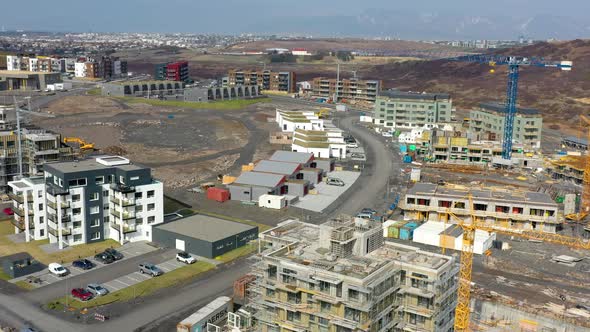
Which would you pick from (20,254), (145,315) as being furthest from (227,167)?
(145,315)

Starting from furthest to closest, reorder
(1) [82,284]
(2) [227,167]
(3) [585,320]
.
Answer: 1. (2) [227,167]
2. (1) [82,284]
3. (3) [585,320]

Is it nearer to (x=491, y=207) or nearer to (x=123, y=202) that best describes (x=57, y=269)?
(x=123, y=202)

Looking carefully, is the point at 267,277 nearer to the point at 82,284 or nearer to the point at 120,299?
the point at 120,299

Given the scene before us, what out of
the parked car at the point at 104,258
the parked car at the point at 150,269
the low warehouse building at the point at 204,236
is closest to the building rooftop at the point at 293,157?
the low warehouse building at the point at 204,236

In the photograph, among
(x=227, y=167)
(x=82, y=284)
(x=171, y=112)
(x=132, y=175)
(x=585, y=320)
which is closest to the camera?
(x=585, y=320)

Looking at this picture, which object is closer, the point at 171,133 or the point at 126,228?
the point at 126,228

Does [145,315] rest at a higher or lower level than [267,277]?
lower

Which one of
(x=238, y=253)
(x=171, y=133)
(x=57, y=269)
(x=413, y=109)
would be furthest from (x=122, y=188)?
(x=413, y=109)

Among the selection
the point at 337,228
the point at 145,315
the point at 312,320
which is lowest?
the point at 145,315
